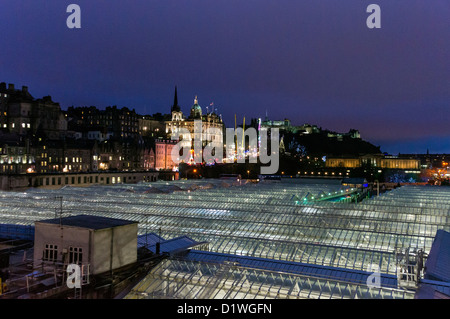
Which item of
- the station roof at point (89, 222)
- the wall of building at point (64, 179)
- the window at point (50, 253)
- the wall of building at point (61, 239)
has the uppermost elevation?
the station roof at point (89, 222)

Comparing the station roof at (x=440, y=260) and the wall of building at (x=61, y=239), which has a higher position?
the wall of building at (x=61, y=239)

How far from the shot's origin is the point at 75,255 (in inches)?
555

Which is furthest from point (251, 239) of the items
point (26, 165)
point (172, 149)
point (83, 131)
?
point (172, 149)

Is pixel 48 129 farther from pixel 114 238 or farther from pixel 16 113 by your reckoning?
pixel 114 238

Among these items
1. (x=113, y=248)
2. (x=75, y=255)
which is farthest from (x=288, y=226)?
(x=75, y=255)

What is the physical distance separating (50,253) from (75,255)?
1.31 meters

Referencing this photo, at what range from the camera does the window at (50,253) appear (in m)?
14.5

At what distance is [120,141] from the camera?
126875 millimetres

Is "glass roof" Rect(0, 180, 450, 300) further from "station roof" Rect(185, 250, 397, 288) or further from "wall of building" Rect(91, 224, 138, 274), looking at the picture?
"wall of building" Rect(91, 224, 138, 274)

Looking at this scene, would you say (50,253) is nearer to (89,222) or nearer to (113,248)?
(89,222)

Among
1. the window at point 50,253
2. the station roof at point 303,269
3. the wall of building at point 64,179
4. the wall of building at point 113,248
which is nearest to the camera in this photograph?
the wall of building at point 113,248

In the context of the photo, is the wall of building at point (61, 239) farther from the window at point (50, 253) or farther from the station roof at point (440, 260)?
the station roof at point (440, 260)

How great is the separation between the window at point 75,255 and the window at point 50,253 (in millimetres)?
856

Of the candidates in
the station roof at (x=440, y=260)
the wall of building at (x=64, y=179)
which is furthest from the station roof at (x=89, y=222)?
the wall of building at (x=64, y=179)
